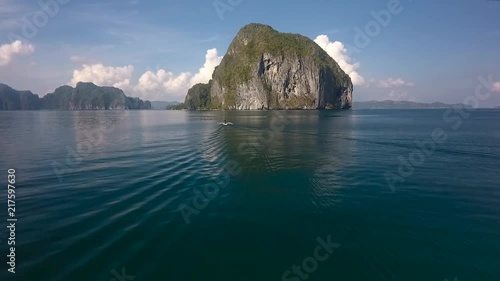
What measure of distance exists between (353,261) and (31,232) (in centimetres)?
1519

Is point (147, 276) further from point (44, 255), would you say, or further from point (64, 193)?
point (64, 193)

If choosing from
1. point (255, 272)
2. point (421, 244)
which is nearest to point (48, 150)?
point (255, 272)

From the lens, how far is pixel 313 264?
11.4 m

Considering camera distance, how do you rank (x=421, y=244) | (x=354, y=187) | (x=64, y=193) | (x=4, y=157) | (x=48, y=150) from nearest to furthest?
1. (x=421, y=244)
2. (x=64, y=193)
3. (x=354, y=187)
4. (x=4, y=157)
5. (x=48, y=150)

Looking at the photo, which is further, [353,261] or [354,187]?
[354,187]

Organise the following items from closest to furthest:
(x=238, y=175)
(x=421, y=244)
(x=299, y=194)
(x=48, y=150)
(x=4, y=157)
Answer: (x=421, y=244) → (x=299, y=194) → (x=238, y=175) → (x=4, y=157) → (x=48, y=150)

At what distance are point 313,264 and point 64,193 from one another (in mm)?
17339

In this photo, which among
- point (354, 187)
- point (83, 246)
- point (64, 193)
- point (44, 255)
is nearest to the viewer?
point (44, 255)

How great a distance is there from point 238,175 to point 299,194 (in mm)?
→ 7152

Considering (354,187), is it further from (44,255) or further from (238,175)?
(44,255)

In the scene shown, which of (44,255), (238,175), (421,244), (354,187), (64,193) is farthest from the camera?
(238,175)

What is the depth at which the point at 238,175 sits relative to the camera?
25.3 m

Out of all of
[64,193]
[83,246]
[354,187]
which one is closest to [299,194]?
→ [354,187]

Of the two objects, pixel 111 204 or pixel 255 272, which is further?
pixel 111 204
